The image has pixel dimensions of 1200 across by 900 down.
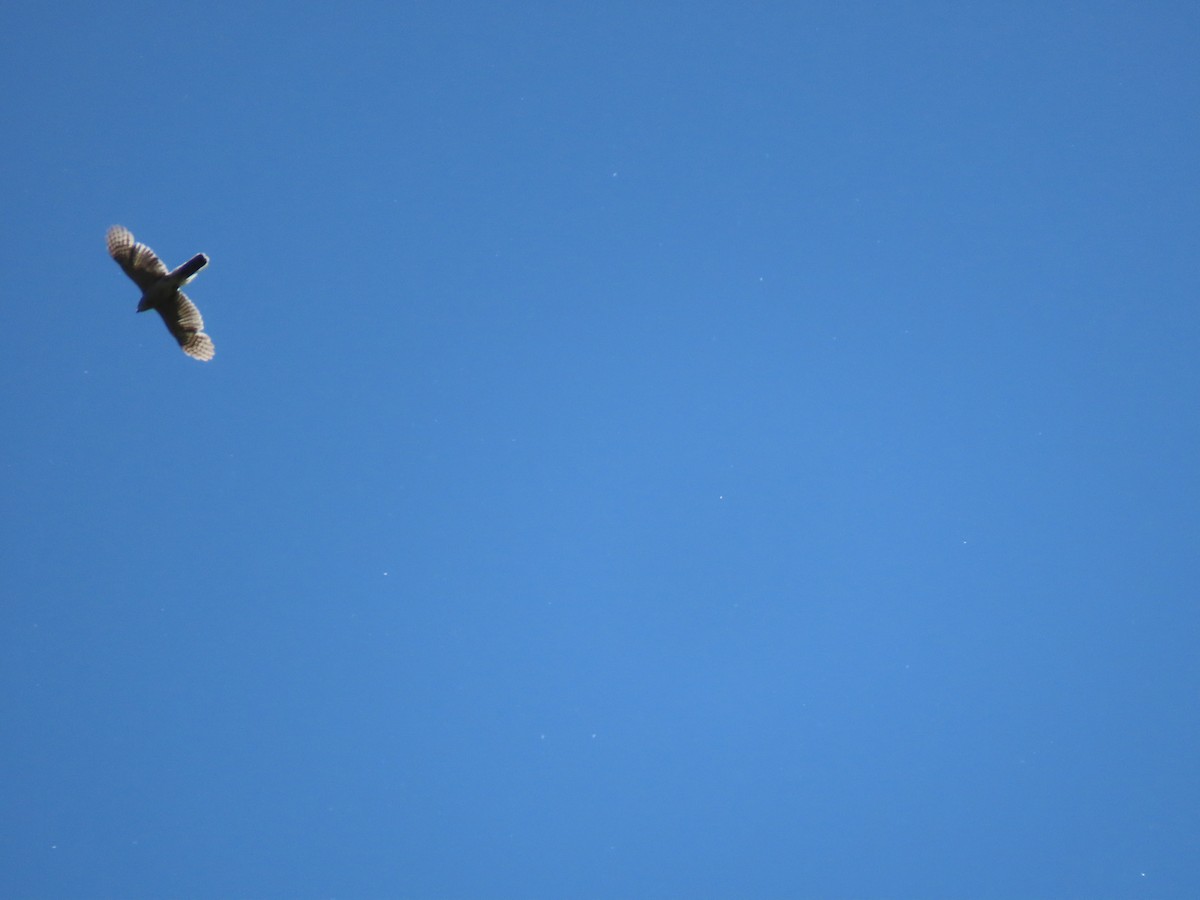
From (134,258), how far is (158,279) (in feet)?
0.26

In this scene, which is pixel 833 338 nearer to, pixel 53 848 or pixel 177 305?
pixel 177 305

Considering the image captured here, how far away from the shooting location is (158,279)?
2740 millimetres

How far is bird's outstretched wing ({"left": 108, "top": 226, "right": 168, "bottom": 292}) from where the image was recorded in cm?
272

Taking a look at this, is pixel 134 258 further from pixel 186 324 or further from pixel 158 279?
pixel 186 324

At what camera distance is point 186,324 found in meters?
2.81

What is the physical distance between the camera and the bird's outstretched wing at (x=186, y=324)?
9.09ft

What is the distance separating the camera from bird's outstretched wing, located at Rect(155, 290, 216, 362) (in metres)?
2.77

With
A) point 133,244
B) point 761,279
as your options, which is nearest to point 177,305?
point 133,244

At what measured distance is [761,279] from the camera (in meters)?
4.51

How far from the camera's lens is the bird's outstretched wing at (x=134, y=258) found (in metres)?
2.72

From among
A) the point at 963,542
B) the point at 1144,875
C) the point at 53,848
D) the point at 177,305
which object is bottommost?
the point at 53,848

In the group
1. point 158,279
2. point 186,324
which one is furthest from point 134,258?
point 186,324

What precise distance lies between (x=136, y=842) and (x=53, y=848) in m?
0.31

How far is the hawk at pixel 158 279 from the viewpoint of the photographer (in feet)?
8.89
